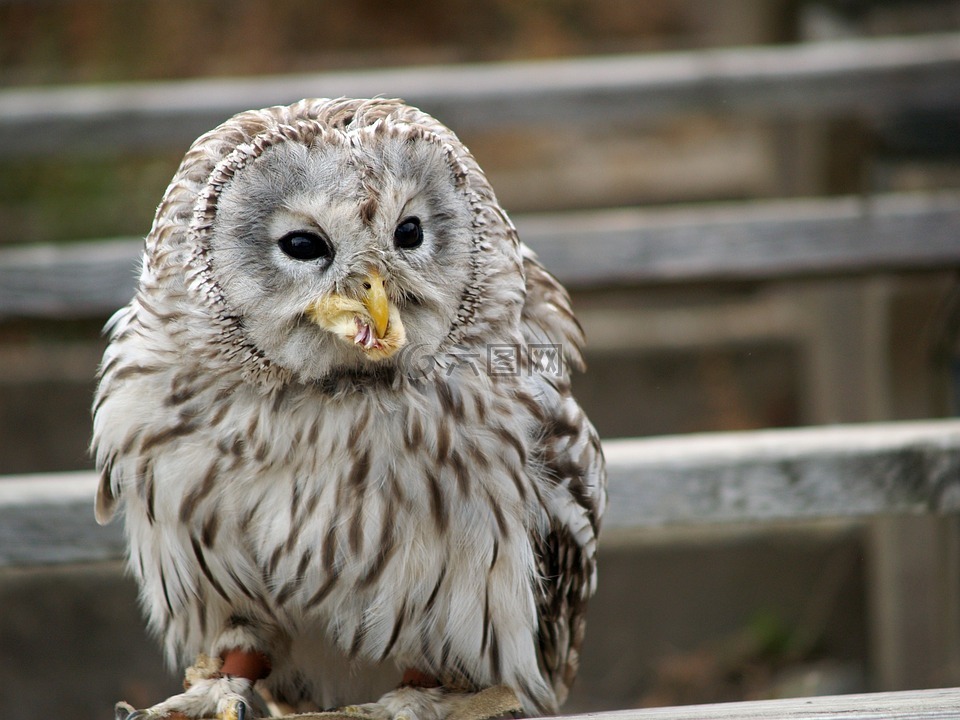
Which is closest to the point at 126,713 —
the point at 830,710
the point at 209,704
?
the point at 209,704

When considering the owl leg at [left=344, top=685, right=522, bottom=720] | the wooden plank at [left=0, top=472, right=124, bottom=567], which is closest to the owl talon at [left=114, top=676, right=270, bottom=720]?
the owl leg at [left=344, top=685, right=522, bottom=720]

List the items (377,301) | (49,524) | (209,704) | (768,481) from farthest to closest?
(768,481)
(49,524)
(209,704)
(377,301)

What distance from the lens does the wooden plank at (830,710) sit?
1386 millimetres

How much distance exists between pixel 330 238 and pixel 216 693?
32.2 inches

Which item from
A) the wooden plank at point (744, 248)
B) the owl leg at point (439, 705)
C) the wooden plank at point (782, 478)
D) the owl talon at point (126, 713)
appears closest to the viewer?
the owl talon at point (126, 713)

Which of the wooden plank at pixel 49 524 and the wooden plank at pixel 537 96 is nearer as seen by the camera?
the wooden plank at pixel 49 524

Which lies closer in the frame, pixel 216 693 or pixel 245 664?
pixel 216 693

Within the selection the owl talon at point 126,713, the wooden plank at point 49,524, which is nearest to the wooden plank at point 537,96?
the wooden plank at point 49,524

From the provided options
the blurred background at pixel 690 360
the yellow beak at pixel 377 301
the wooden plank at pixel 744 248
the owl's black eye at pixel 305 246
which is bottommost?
the blurred background at pixel 690 360

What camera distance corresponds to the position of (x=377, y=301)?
1.63m

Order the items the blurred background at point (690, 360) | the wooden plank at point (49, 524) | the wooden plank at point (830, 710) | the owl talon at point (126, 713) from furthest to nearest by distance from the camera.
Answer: the blurred background at point (690, 360), the wooden plank at point (49, 524), the owl talon at point (126, 713), the wooden plank at point (830, 710)

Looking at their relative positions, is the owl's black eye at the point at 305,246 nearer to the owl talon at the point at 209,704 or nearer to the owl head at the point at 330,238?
the owl head at the point at 330,238

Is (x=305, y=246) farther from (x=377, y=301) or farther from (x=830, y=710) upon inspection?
(x=830, y=710)

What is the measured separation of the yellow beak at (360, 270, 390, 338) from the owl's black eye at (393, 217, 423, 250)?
0.25 feet
